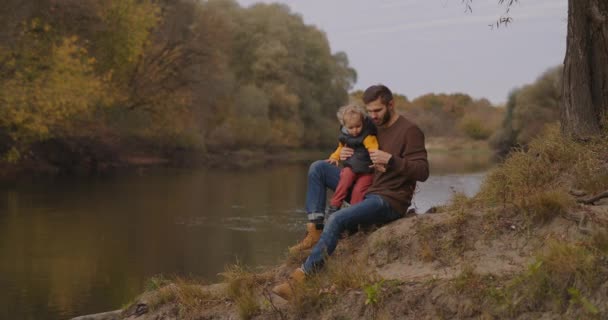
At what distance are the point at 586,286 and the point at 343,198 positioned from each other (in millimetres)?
2466

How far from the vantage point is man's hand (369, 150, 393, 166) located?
6598mm

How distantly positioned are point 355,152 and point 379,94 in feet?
1.85

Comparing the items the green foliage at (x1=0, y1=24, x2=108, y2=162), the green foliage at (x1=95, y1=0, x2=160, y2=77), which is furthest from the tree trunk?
the green foliage at (x1=95, y1=0, x2=160, y2=77)

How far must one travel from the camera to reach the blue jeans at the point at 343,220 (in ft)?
22.0

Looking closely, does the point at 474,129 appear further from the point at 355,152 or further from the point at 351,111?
the point at 351,111

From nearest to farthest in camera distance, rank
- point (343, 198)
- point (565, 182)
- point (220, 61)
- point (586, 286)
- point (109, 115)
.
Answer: point (586, 286)
point (343, 198)
point (565, 182)
point (109, 115)
point (220, 61)

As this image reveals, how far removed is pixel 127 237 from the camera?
630 inches

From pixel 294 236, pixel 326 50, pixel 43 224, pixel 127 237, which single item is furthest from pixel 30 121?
pixel 326 50

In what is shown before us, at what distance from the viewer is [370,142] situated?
22.9 ft

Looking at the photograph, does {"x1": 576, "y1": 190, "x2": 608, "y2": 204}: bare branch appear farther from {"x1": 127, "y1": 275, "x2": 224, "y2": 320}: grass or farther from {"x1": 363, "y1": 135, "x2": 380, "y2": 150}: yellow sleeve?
{"x1": 127, "y1": 275, "x2": 224, "y2": 320}: grass

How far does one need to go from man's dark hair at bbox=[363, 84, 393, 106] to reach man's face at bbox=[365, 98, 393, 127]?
28mm

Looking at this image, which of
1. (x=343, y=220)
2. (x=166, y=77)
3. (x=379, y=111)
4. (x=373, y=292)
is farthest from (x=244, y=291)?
(x=166, y=77)

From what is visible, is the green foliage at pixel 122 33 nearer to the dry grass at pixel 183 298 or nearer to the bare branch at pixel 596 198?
the dry grass at pixel 183 298

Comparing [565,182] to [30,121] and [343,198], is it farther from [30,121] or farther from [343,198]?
[30,121]
